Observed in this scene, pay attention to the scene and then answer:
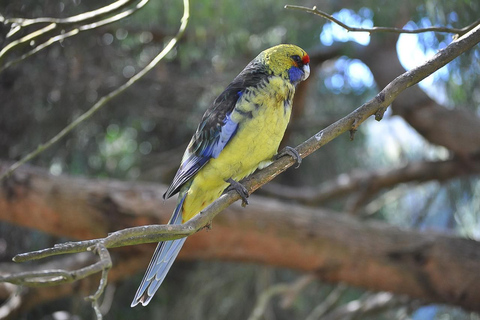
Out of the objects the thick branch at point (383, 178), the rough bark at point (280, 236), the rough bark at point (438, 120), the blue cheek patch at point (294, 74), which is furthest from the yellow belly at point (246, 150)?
the thick branch at point (383, 178)

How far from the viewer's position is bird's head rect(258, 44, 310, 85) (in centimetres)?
278

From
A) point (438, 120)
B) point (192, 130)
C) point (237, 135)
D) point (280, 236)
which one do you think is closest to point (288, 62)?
point (237, 135)

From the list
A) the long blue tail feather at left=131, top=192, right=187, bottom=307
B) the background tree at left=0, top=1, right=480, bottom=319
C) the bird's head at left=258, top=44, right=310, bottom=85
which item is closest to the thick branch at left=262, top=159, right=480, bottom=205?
the background tree at left=0, top=1, right=480, bottom=319

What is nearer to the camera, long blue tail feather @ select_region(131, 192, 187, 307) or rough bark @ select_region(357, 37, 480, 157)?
long blue tail feather @ select_region(131, 192, 187, 307)

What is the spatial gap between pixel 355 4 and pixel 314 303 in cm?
306

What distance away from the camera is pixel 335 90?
595 centimetres

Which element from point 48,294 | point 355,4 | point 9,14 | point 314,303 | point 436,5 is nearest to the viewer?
point 9,14

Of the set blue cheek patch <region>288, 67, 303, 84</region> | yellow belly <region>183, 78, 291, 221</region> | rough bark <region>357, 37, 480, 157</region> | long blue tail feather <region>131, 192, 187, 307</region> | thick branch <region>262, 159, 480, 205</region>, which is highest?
blue cheek patch <region>288, 67, 303, 84</region>

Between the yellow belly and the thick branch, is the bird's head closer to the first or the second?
the yellow belly

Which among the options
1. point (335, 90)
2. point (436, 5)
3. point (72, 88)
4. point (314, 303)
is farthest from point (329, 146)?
point (72, 88)

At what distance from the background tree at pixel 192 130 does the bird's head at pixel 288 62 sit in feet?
4.40

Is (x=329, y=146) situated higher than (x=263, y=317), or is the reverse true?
(x=329, y=146)

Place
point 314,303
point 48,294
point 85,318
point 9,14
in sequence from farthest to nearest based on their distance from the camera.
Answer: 1. point 314,303
2. point 85,318
3. point 48,294
4. point 9,14

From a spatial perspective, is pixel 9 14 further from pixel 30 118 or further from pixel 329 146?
pixel 329 146
